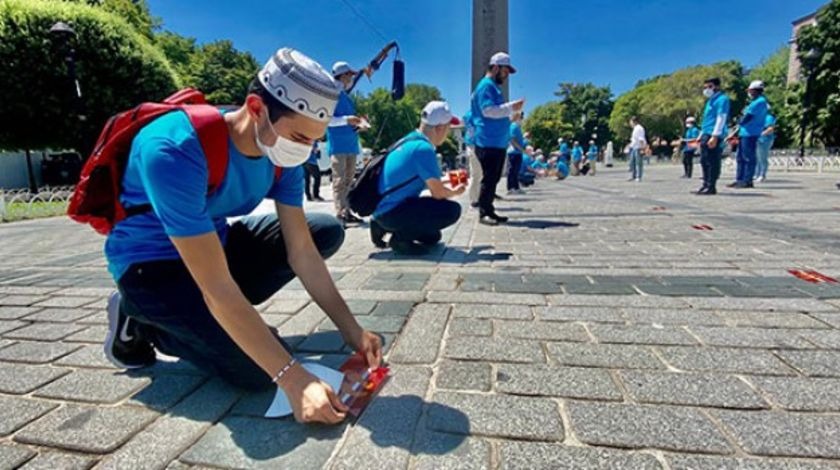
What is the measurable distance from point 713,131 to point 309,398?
30.5ft

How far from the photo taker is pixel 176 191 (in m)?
1.27

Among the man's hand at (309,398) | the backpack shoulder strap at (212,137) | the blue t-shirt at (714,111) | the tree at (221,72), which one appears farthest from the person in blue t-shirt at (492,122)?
the tree at (221,72)

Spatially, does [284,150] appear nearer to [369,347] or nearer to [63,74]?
[369,347]

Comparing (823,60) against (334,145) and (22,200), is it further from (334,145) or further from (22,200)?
(22,200)

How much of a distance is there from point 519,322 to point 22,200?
12149 mm

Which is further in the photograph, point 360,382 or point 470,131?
point 470,131

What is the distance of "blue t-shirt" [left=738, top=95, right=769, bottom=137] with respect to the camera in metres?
8.88

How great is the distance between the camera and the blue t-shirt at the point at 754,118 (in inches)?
350

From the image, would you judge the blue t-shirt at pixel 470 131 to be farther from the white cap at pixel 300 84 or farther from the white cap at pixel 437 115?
the white cap at pixel 300 84

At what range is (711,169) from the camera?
841cm

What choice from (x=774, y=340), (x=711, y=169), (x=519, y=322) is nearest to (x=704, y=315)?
(x=774, y=340)

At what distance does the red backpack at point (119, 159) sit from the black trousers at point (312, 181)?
22.7ft

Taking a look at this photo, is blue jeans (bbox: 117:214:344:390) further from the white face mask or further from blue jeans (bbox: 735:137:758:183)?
blue jeans (bbox: 735:137:758:183)

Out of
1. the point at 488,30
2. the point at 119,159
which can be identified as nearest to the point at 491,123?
the point at 488,30
